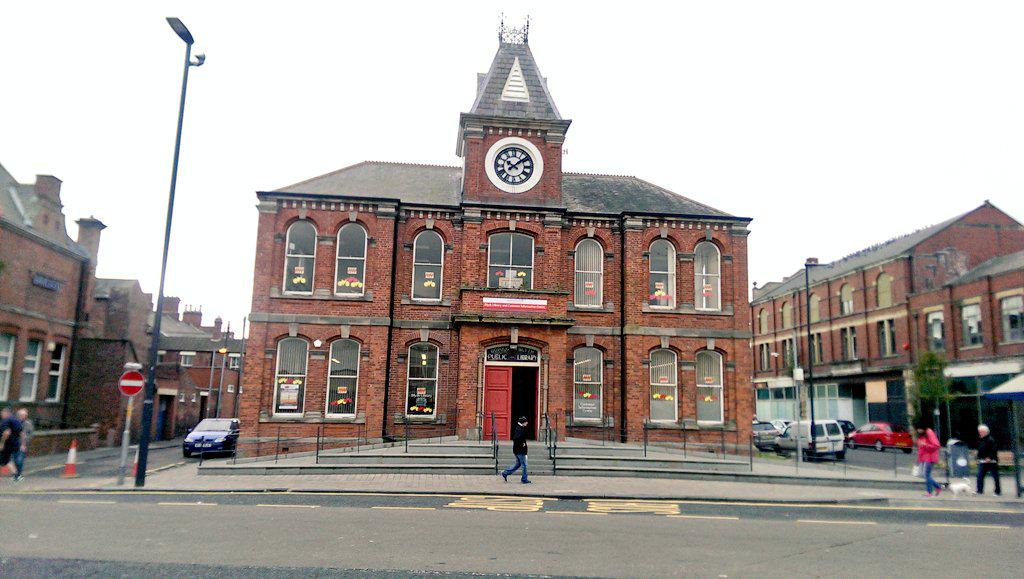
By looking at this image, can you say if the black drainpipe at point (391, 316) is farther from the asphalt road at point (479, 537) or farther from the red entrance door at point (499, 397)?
the asphalt road at point (479, 537)

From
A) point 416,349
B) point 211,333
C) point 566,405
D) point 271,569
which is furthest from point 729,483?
point 211,333

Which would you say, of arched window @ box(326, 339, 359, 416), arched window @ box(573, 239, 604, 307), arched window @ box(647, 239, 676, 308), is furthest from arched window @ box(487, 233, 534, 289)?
arched window @ box(326, 339, 359, 416)

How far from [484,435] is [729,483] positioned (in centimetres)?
799

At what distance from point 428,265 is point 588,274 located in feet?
19.3

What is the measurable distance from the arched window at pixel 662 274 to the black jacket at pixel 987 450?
Answer: 406 inches

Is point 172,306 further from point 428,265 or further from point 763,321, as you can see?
point 763,321

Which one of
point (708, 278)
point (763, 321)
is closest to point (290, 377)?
point (708, 278)

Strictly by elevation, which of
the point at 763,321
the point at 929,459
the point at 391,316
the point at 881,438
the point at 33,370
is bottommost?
the point at 881,438

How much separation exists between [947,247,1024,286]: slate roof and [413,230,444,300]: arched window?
98.0 feet

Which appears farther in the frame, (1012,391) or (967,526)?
(1012,391)

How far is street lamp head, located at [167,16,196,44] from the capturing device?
1575cm

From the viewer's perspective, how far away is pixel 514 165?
80.0 ft

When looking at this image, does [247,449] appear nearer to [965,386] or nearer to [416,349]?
[416,349]

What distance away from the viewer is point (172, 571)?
7.35 meters
